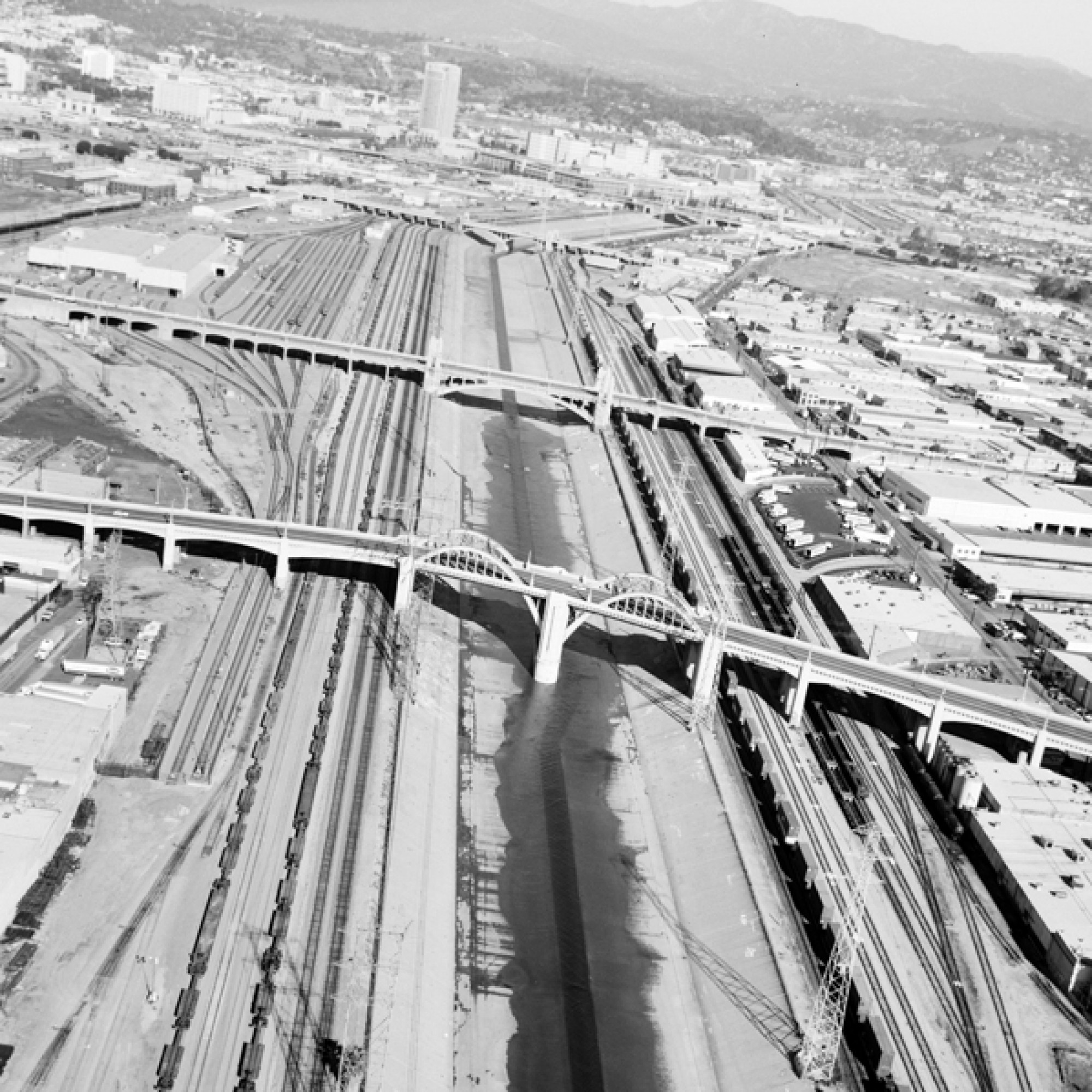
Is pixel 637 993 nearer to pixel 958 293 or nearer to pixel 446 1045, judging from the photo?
pixel 446 1045

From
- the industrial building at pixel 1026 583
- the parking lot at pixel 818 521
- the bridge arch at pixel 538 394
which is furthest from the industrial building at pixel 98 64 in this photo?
the industrial building at pixel 1026 583

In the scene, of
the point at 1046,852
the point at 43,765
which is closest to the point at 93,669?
the point at 43,765

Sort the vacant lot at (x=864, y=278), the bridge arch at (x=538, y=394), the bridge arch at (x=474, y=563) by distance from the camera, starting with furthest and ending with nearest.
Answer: the vacant lot at (x=864, y=278) < the bridge arch at (x=538, y=394) < the bridge arch at (x=474, y=563)

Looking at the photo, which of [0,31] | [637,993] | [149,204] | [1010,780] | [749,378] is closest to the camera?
[637,993]

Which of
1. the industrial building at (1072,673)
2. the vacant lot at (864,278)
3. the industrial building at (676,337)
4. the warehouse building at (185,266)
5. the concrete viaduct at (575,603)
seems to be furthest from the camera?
the vacant lot at (864,278)

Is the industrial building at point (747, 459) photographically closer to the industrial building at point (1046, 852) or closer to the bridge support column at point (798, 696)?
the bridge support column at point (798, 696)

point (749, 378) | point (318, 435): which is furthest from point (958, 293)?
point (318, 435)
